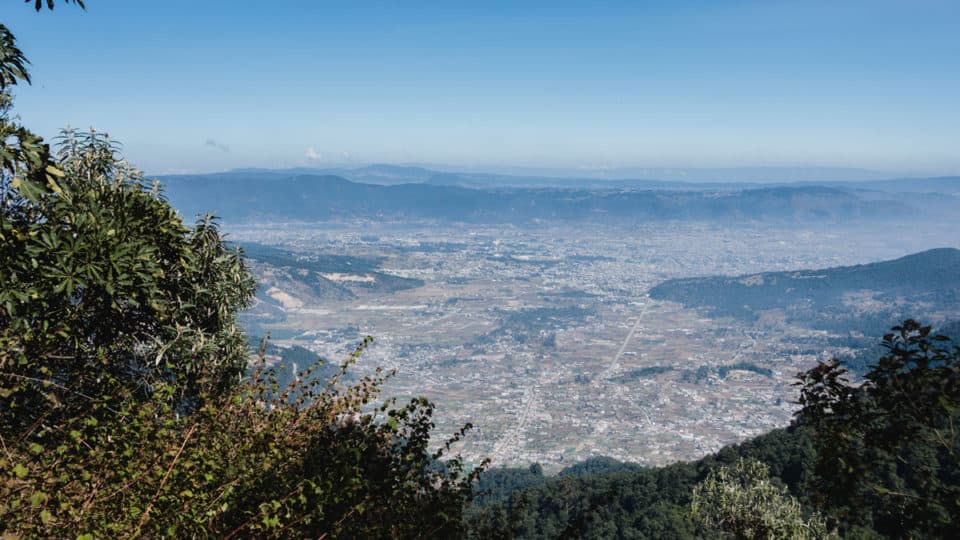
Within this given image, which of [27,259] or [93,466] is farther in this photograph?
[27,259]

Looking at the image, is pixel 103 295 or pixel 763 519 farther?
pixel 763 519

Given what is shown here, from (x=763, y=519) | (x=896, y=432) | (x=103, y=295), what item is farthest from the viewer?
(x=763, y=519)

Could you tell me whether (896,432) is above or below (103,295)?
below

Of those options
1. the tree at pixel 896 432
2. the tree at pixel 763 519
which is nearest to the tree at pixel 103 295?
the tree at pixel 896 432

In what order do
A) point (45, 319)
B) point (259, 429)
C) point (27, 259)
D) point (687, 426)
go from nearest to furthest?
point (259, 429)
point (27, 259)
point (45, 319)
point (687, 426)

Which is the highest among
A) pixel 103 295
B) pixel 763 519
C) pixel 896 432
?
pixel 103 295

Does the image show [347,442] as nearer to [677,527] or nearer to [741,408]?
[677,527]

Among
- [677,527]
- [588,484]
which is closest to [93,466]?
[677,527]

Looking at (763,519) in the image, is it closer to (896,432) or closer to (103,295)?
(896,432)

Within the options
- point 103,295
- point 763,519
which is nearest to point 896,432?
point 103,295
